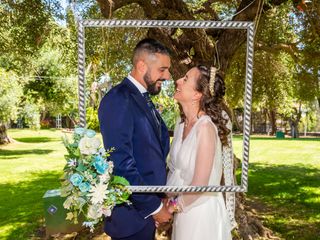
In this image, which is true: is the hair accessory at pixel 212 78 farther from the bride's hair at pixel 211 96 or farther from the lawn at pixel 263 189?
the lawn at pixel 263 189

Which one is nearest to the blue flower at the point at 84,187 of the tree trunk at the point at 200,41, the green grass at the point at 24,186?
the tree trunk at the point at 200,41

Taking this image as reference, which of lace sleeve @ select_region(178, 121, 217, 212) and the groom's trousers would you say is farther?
the groom's trousers

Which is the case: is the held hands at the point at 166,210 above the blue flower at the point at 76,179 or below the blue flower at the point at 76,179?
below

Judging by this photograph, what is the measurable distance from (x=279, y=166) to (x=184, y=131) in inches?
627

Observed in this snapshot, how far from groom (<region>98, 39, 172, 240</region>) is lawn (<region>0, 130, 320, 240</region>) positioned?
556 centimetres

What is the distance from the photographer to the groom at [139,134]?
113 inches

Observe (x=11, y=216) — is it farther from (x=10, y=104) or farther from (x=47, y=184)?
(x=10, y=104)

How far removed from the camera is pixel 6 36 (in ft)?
29.1

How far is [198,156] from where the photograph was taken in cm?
307

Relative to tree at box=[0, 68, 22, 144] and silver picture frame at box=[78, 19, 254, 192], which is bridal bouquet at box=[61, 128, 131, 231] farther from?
tree at box=[0, 68, 22, 144]

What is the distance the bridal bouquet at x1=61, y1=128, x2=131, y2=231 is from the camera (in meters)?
2.45

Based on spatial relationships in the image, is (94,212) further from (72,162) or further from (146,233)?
(146,233)

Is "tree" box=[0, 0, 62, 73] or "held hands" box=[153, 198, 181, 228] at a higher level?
"tree" box=[0, 0, 62, 73]

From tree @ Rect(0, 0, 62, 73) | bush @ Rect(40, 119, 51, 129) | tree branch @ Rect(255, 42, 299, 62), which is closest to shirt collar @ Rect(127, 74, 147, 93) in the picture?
tree @ Rect(0, 0, 62, 73)
